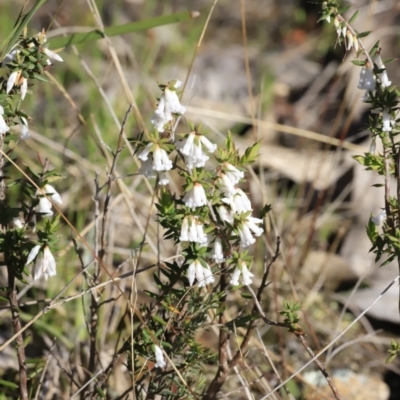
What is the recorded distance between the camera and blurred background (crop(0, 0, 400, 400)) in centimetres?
294

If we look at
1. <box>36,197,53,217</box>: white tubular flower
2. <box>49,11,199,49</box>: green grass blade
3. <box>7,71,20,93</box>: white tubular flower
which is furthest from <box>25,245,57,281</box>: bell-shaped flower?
<box>49,11,199,49</box>: green grass blade

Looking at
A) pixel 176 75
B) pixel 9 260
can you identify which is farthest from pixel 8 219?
pixel 176 75

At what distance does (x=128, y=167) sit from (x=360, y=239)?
4.59 feet

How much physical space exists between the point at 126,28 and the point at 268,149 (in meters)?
2.43

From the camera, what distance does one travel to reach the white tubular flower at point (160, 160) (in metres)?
1.56

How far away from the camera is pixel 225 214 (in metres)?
1.67

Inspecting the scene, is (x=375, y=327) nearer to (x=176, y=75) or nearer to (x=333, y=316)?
(x=333, y=316)

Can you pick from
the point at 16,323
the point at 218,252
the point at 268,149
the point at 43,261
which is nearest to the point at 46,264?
the point at 43,261

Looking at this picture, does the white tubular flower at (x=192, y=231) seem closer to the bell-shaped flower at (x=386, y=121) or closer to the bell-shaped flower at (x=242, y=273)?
the bell-shaped flower at (x=242, y=273)

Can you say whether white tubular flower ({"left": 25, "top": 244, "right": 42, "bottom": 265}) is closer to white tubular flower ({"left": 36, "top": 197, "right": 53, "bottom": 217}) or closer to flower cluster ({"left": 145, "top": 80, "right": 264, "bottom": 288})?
white tubular flower ({"left": 36, "top": 197, "right": 53, "bottom": 217})

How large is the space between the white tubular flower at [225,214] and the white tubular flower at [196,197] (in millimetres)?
102

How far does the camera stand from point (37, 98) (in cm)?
503

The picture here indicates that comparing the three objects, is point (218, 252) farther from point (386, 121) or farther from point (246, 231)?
point (386, 121)

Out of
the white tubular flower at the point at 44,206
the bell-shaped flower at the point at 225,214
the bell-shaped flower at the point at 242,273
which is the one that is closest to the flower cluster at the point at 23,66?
the white tubular flower at the point at 44,206
